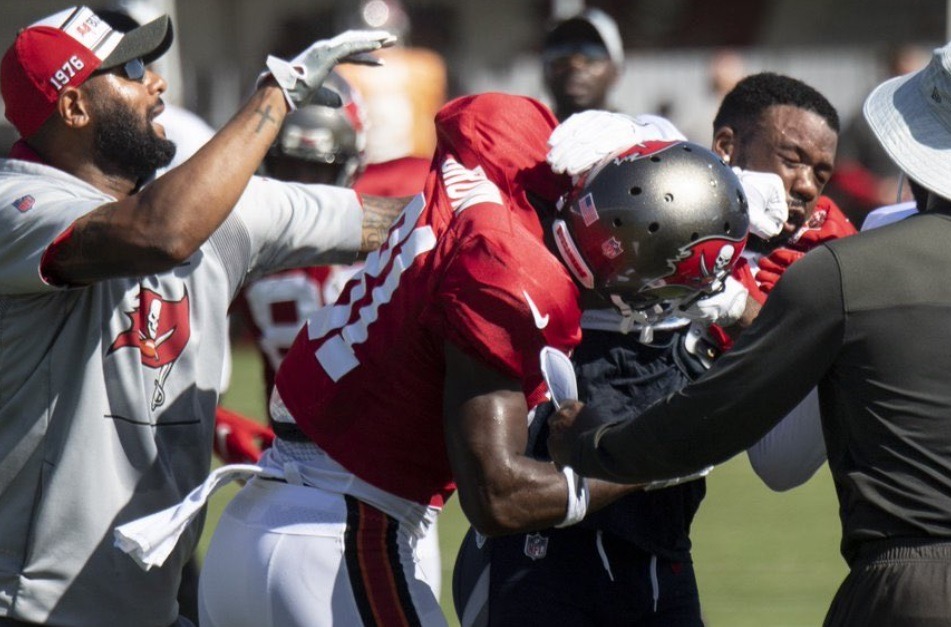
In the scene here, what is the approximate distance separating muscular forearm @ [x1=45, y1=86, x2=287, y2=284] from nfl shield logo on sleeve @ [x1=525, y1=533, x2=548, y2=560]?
1.12 m

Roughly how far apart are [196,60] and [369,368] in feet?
52.2

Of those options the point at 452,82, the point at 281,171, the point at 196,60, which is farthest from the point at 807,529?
the point at 196,60

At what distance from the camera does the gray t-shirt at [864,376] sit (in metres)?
3.08

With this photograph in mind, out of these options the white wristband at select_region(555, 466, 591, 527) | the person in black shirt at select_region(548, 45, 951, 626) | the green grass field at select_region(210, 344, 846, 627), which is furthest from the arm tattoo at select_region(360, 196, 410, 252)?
the green grass field at select_region(210, 344, 846, 627)

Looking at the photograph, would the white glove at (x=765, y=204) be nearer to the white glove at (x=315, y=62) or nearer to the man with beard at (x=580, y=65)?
the white glove at (x=315, y=62)

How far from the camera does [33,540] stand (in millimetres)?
3939

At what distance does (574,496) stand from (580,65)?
5.38m

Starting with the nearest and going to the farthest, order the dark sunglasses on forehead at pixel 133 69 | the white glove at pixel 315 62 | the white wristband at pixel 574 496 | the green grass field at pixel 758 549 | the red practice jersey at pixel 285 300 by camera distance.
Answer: the white wristband at pixel 574 496
the white glove at pixel 315 62
the dark sunglasses on forehead at pixel 133 69
the red practice jersey at pixel 285 300
the green grass field at pixel 758 549

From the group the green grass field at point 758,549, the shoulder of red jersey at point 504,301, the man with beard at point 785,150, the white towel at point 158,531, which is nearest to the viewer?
the shoulder of red jersey at point 504,301

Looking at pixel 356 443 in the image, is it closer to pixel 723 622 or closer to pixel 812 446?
pixel 812 446

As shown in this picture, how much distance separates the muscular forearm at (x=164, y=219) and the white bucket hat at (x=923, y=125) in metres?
1.41

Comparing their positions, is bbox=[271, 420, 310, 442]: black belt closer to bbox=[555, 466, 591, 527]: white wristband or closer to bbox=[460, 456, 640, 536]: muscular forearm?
bbox=[460, 456, 640, 536]: muscular forearm

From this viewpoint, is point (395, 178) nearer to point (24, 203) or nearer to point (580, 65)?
point (580, 65)

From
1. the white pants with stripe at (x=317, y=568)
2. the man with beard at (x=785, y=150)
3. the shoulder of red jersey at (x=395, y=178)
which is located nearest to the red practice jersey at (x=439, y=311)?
the white pants with stripe at (x=317, y=568)
